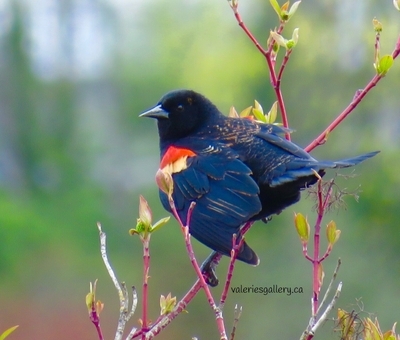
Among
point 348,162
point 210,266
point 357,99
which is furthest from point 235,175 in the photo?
point 357,99

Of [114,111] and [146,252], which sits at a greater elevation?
[146,252]

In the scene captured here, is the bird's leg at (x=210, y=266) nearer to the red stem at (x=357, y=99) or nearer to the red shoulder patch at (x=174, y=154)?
the red shoulder patch at (x=174, y=154)

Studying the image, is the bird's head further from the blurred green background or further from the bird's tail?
the blurred green background

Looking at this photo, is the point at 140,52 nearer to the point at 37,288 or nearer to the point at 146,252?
the point at 37,288

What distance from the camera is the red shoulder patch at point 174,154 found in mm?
2517

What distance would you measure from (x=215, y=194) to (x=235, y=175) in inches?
3.5

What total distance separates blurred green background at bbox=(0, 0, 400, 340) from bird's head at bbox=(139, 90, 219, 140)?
12.8 ft

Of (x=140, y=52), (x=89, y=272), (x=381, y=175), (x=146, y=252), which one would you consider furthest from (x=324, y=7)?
(x=146, y=252)

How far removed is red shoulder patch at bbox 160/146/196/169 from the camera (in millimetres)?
2517

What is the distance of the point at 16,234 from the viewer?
12602 millimetres

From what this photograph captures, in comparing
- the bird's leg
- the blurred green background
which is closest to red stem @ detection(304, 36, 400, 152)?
the bird's leg

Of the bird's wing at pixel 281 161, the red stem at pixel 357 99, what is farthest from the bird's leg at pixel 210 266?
the red stem at pixel 357 99

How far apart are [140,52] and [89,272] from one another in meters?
7.62

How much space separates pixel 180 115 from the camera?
9.46ft
